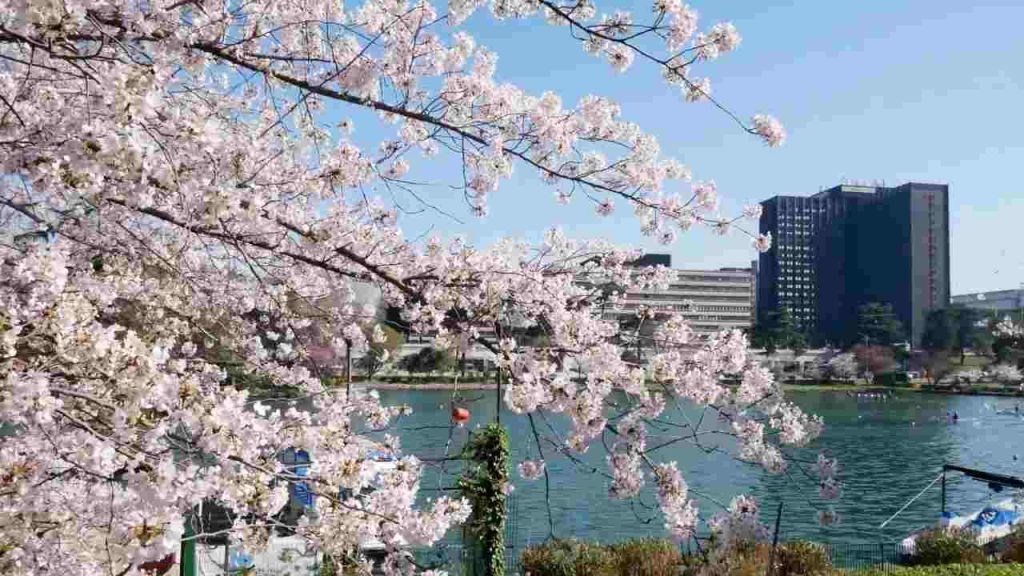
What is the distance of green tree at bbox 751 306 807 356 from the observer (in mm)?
80750

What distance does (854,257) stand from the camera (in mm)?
104125

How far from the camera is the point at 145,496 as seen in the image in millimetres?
1997

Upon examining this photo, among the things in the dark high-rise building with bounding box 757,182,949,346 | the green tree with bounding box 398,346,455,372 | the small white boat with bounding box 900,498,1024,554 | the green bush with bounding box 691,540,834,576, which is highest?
the dark high-rise building with bounding box 757,182,949,346

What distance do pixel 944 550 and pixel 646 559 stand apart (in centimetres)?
367

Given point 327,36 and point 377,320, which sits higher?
point 327,36

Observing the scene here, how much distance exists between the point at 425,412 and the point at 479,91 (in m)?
40.0

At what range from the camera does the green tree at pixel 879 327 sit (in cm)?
9019

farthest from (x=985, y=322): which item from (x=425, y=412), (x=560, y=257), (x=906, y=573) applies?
(x=560, y=257)

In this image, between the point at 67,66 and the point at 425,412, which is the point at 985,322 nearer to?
the point at 425,412

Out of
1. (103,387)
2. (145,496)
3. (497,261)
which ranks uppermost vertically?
(497,261)

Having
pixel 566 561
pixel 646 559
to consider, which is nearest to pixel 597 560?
pixel 566 561

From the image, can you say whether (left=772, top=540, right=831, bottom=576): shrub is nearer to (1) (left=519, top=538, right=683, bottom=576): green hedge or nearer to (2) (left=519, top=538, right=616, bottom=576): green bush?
(1) (left=519, top=538, right=683, bottom=576): green hedge

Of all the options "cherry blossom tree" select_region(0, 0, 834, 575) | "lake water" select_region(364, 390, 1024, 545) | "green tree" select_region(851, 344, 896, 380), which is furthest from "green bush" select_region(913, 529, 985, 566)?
"green tree" select_region(851, 344, 896, 380)

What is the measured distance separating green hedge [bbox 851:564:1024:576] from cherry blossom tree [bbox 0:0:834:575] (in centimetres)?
492
